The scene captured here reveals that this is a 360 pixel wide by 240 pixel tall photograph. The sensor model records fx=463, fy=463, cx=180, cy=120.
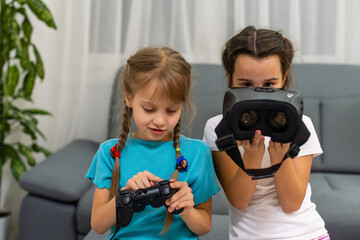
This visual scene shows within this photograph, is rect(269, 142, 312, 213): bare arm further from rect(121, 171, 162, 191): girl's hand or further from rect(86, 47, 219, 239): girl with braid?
rect(121, 171, 162, 191): girl's hand

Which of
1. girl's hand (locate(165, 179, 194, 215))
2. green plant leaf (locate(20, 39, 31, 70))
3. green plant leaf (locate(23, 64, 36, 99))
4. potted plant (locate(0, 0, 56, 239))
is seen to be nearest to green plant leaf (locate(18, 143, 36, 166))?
potted plant (locate(0, 0, 56, 239))

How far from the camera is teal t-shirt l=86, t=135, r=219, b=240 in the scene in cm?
112

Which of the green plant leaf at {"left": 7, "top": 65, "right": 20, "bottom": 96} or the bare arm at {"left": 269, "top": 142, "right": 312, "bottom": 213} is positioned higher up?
the green plant leaf at {"left": 7, "top": 65, "right": 20, "bottom": 96}

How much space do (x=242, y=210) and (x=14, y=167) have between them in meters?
1.42

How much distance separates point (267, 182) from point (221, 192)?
73 centimetres

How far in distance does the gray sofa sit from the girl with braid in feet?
1.36

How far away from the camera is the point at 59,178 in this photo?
6.23 ft

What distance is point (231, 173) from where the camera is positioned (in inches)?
46.3

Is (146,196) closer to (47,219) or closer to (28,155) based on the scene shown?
(47,219)

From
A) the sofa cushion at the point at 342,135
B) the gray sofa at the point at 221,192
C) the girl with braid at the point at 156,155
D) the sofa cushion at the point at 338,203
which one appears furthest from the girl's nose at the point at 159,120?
the sofa cushion at the point at 342,135

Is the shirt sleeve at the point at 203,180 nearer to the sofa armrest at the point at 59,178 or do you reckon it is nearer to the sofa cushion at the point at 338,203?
the sofa cushion at the point at 338,203

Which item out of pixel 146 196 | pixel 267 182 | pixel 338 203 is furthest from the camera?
pixel 338 203

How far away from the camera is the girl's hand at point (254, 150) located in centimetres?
100

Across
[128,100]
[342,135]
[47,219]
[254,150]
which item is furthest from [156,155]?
[342,135]
